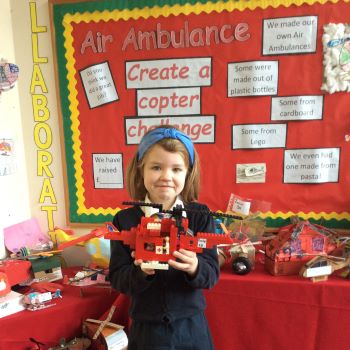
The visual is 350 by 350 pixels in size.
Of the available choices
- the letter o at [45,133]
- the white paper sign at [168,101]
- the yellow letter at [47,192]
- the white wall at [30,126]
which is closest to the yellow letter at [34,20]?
the white wall at [30,126]

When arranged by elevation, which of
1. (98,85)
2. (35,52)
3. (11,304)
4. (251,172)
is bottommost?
(11,304)

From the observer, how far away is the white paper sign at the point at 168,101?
138 cm

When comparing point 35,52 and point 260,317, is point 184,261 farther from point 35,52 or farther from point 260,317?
point 35,52

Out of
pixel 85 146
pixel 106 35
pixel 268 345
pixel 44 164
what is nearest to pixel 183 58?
pixel 106 35

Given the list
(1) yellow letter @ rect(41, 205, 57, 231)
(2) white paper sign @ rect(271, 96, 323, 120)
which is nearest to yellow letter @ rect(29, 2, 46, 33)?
(1) yellow letter @ rect(41, 205, 57, 231)

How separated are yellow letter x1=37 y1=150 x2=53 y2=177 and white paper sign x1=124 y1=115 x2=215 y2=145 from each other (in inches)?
15.8

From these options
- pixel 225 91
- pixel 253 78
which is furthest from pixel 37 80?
pixel 253 78

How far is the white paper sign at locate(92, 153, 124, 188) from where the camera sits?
58.4 inches

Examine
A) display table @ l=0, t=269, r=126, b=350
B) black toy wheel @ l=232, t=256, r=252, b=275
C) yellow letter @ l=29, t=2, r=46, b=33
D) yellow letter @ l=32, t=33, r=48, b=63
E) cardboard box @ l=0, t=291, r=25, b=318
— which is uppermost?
yellow letter @ l=29, t=2, r=46, b=33

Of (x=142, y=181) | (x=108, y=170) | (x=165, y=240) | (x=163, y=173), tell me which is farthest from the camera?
(x=108, y=170)

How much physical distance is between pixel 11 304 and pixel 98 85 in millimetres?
933

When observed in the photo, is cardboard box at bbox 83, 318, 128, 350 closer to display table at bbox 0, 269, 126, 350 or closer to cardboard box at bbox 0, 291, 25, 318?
display table at bbox 0, 269, 126, 350

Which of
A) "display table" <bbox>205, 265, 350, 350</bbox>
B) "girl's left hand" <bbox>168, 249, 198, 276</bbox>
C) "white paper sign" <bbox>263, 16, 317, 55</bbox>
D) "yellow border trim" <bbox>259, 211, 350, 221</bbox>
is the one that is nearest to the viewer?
"girl's left hand" <bbox>168, 249, 198, 276</bbox>

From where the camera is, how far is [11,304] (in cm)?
116
